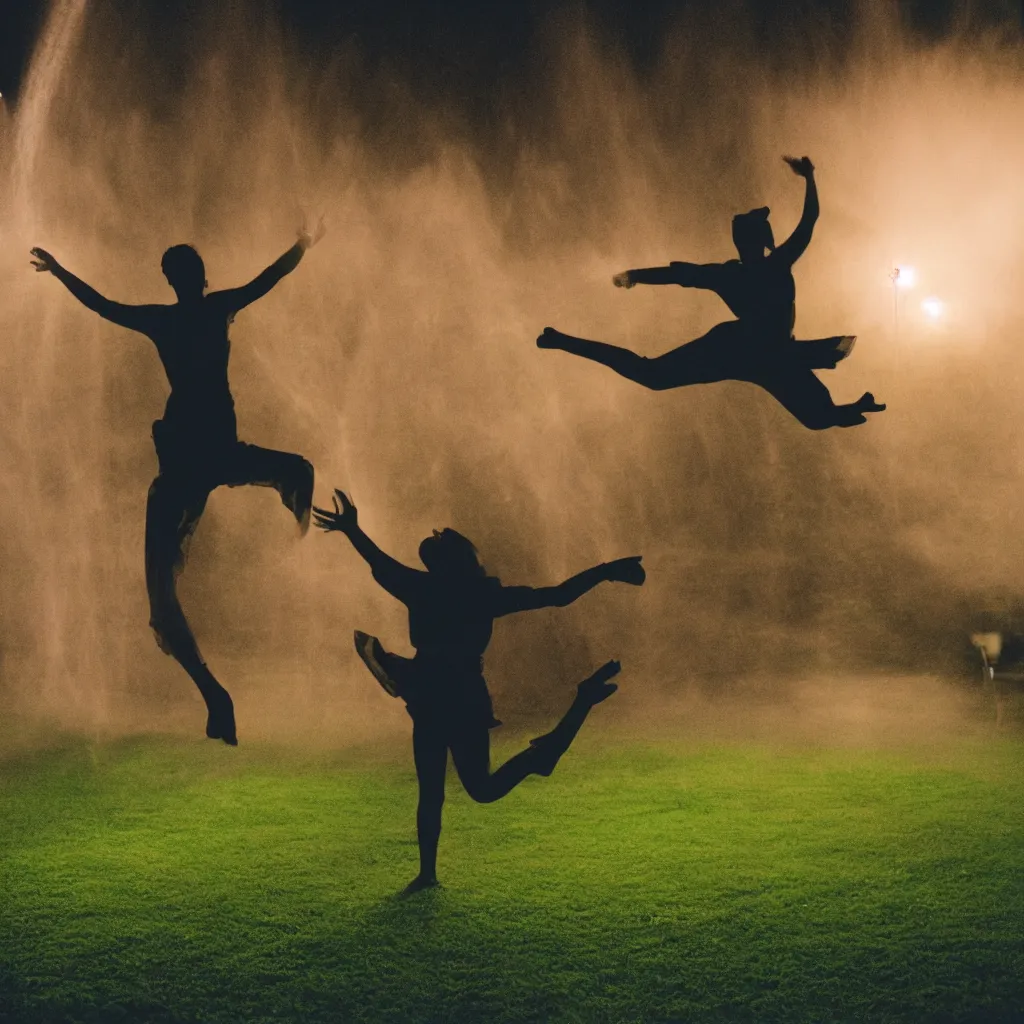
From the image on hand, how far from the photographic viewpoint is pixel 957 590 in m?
14.8

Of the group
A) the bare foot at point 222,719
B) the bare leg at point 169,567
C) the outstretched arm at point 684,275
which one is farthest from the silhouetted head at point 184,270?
the outstretched arm at point 684,275

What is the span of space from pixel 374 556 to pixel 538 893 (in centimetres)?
204

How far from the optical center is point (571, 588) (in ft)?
19.2

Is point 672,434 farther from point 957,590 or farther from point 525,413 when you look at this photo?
Answer: point 957,590

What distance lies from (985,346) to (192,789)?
10620 millimetres

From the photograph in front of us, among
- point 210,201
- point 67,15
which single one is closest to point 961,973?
point 210,201

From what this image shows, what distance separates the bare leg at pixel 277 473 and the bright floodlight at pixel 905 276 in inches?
389

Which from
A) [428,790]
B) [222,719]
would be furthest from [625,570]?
[222,719]

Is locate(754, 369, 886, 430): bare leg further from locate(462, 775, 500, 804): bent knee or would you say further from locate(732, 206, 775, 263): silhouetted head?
locate(462, 775, 500, 804): bent knee

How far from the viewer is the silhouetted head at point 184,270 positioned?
623 cm

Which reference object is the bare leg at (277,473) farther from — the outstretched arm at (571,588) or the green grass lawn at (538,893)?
the green grass lawn at (538,893)

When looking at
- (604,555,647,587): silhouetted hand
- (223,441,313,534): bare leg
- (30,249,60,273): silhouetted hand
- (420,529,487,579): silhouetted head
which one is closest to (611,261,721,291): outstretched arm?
(604,555,647,587): silhouetted hand

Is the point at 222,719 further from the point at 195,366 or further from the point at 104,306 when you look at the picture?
the point at 104,306

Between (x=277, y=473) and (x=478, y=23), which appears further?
(x=478, y=23)
